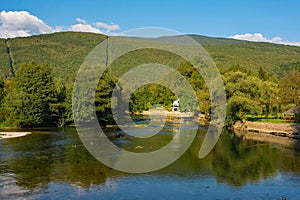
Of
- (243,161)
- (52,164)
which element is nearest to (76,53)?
(52,164)

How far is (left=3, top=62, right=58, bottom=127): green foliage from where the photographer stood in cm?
5569

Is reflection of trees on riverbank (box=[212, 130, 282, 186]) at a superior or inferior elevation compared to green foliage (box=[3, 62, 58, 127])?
inferior

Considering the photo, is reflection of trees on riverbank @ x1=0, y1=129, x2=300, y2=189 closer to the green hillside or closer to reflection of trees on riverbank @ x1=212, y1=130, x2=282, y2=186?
reflection of trees on riverbank @ x1=212, y1=130, x2=282, y2=186

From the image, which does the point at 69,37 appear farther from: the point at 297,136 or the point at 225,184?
the point at 225,184

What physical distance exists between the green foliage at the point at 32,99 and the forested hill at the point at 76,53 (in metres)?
54.9

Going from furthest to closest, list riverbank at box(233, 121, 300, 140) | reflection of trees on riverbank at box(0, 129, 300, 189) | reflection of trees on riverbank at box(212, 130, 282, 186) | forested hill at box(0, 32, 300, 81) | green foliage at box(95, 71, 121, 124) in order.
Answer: forested hill at box(0, 32, 300, 81), green foliage at box(95, 71, 121, 124), riverbank at box(233, 121, 300, 140), reflection of trees on riverbank at box(212, 130, 282, 186), reflection of trees on riverbank at box(0, 129, 300, 189)

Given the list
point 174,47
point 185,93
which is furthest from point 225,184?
point 174,47

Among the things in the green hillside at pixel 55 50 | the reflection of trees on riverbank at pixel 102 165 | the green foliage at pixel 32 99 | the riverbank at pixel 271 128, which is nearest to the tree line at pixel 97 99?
the green foliage at pixel 32 99

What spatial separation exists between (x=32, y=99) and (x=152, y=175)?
34653 mm

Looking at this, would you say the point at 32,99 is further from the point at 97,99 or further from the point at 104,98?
the point at 104,98

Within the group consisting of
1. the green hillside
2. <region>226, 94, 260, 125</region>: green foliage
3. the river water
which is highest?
the green hillside

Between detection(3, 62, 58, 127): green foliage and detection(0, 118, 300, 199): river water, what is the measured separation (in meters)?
16.4

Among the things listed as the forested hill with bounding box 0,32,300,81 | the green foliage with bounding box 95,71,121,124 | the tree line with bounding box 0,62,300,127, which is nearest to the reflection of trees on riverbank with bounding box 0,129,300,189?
the tree line with bounding box 0,62,300,127

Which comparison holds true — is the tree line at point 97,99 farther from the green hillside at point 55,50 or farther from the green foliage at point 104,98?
the green hillside at point 55,50
